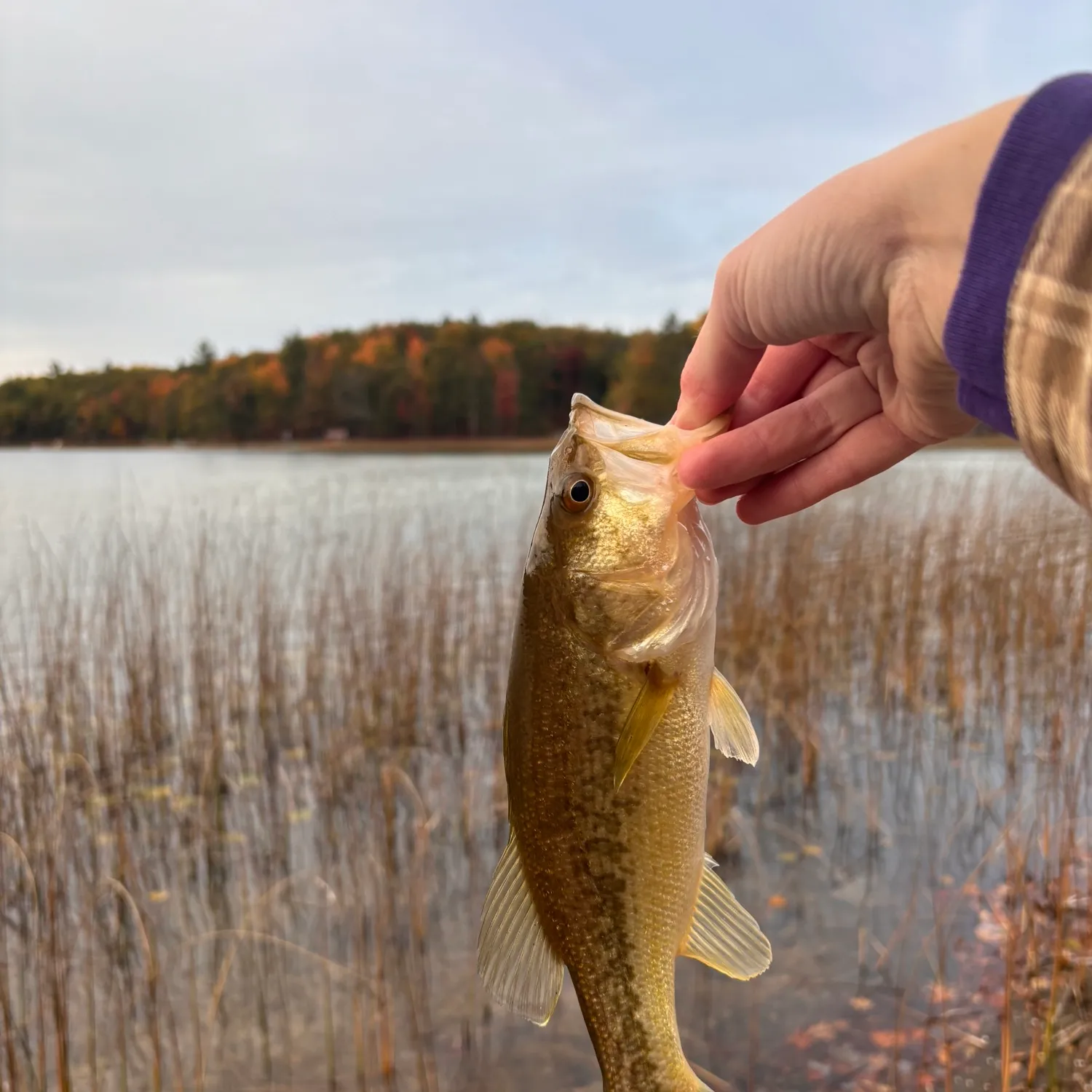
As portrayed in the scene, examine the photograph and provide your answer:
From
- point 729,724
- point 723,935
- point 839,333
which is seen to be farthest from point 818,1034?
point 839,333

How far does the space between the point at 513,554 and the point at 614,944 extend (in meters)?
10.8

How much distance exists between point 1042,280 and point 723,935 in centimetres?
128

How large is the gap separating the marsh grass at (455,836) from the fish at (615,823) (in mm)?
2050

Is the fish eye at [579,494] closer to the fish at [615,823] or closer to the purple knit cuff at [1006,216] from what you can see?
the fish at [615,823]

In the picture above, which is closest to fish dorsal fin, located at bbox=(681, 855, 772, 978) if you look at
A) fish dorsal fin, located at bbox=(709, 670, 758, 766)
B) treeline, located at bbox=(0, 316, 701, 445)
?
fish dorsal fin, located at bbox=(709, 670, 758, 766)

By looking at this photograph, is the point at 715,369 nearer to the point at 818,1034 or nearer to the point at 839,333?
the point at 839,333

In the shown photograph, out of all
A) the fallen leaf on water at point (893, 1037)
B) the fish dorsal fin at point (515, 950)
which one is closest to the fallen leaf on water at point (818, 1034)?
the fallen leaf on water at point (893, 1037)

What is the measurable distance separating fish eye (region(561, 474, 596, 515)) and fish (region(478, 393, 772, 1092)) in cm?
14

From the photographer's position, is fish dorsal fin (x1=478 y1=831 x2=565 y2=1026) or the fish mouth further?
the fish mouth

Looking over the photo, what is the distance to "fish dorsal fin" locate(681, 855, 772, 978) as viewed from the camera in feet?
5.41

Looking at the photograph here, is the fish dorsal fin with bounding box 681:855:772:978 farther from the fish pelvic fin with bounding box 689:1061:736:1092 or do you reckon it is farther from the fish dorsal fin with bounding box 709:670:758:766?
the fish pelvic fin with bounding box 689:1061:736:1092

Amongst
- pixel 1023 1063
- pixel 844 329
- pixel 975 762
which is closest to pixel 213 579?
pixel 975 762

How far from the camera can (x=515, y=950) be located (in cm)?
163

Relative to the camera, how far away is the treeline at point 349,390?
32188 mm
